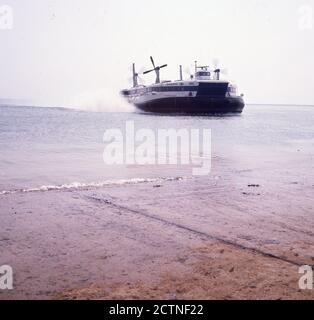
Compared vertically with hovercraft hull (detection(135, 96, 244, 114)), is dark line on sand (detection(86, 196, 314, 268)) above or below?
below

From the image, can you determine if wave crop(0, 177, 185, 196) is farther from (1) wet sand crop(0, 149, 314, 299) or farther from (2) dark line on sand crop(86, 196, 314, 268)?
(2) dark line on sand crop(86, 196, 314, 268)

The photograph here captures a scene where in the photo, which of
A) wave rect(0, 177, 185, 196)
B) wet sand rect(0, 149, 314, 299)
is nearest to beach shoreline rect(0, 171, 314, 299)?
wet sand rect(0, 149, 314, 299)

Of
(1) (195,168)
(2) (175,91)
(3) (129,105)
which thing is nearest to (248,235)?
(1) (195,168)

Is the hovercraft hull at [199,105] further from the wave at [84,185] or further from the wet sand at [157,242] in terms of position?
the wet sand at [157,242]

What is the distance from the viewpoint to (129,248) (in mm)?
4492

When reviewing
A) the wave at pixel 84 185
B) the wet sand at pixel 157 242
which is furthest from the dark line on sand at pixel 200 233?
the wave at pixel 84 185

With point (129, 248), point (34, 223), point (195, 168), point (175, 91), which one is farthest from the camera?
point (175, 91)

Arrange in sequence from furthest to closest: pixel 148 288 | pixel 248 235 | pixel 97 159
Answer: pixel 97 159 < pixel 248 235 < pixel 148 288

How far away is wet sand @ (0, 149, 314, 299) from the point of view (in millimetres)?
3504

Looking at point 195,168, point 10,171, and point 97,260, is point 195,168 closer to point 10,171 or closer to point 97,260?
point 10,171

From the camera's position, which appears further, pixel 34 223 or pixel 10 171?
pixel 10 171

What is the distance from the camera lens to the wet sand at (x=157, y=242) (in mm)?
3504

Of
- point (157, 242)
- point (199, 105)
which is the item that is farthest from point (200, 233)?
point (199, 105)

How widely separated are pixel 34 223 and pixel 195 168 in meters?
6.51
